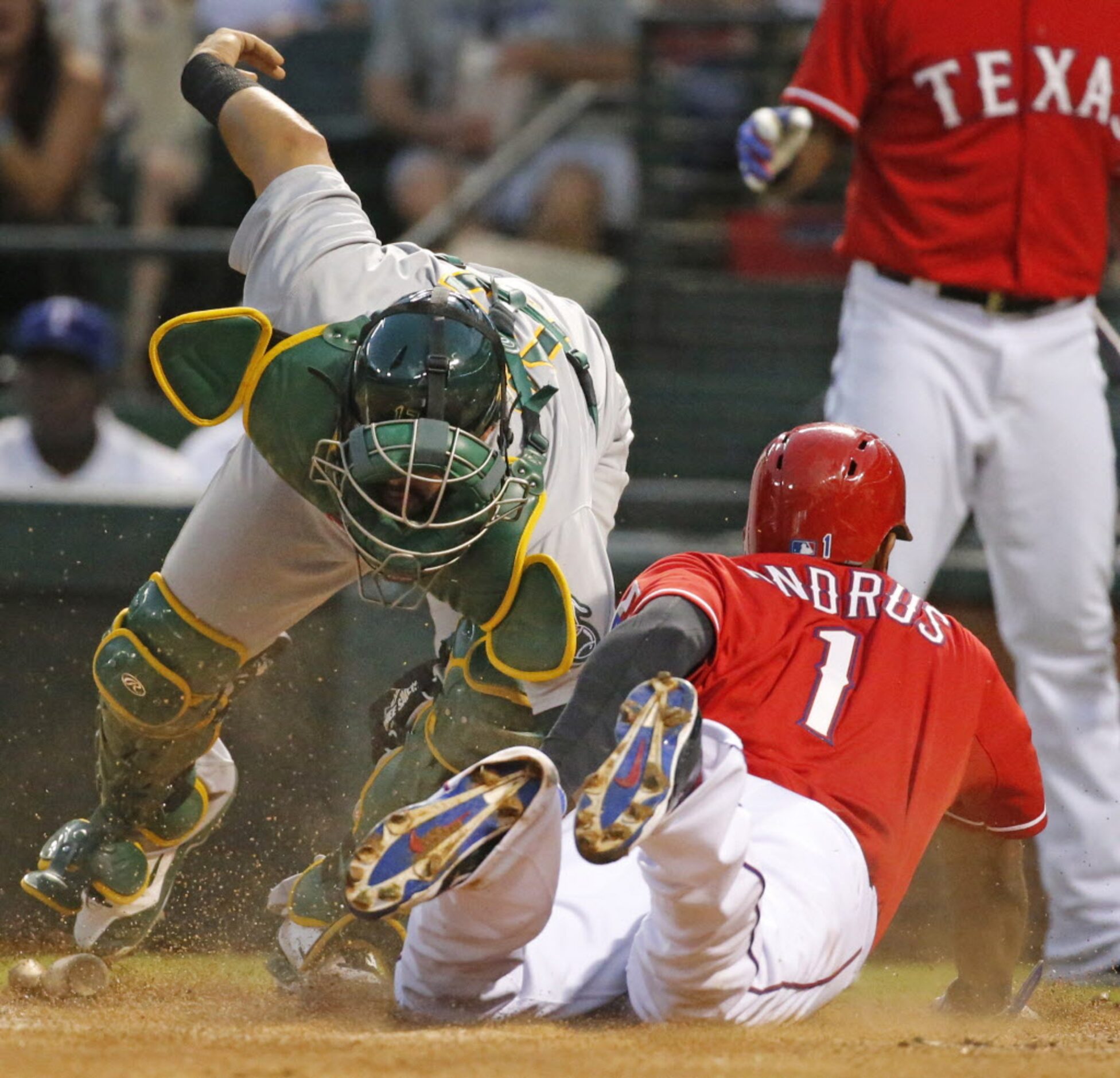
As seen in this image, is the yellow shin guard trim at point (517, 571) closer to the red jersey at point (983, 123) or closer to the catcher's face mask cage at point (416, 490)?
the catcher's face mask cage at point (416, 490)

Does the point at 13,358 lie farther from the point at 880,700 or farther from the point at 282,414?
the point at 880,700

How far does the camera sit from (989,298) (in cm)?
439

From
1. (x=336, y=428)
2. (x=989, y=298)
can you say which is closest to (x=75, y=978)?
(x=336, y=428)

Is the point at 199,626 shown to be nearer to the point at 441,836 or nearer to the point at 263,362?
the point at 263,362

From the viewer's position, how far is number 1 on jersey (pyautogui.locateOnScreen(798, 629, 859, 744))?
2.89m

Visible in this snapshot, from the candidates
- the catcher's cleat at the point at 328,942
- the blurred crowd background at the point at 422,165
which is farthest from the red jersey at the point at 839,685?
the blurred crowd background at the point at 422,165

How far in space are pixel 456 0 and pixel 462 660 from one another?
5866 mm

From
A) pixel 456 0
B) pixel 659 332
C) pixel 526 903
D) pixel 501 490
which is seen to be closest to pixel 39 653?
pixel 501 490

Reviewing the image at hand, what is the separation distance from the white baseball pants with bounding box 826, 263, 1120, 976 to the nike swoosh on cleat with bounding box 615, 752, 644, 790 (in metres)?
2.06

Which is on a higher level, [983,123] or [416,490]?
[983,123]

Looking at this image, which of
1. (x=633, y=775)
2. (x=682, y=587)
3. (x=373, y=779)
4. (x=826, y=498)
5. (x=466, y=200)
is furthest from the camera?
(x=466, y=200)

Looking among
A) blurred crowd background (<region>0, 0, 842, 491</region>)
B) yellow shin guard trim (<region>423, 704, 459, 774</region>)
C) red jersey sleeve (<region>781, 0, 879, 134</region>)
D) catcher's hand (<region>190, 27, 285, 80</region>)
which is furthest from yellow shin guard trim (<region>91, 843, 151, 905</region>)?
blurred crowd background (<region>0, 0, 842, 491</region>)

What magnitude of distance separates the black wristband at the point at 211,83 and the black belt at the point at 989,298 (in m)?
1.74

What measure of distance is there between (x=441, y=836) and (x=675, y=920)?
0.44m
